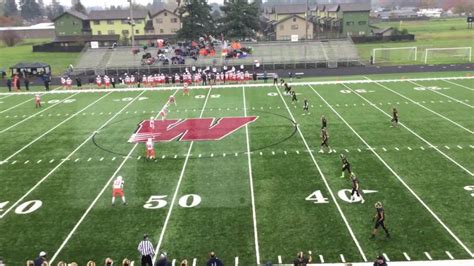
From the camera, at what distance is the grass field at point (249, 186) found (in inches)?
472

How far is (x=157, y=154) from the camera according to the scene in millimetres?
19797

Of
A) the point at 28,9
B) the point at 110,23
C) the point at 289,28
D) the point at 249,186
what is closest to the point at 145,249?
the point at 249,186

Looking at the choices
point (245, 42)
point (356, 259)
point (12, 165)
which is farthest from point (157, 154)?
point (245, 42)

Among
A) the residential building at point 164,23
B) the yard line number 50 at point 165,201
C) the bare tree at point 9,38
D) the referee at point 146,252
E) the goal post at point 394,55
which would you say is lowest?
the yard line number 50 at point 165,201

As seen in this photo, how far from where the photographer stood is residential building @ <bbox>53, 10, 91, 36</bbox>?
79188mm

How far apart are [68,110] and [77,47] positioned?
40136 mm

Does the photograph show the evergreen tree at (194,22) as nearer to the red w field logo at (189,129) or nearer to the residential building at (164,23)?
the residential building at (164,23)

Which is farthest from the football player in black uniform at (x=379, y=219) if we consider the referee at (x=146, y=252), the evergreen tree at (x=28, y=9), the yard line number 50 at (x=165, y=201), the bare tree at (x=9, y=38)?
the evergreen tree at (x=28, y=9)

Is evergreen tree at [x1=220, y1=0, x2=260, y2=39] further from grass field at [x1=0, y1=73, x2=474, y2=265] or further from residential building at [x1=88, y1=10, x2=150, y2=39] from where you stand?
grass field at [x1=0, y1=73, x2=474, y2=265]

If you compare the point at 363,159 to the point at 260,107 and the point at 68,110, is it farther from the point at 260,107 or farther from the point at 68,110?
the point at 68,110

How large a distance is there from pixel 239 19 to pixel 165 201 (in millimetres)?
52312

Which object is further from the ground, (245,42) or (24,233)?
(245,42)

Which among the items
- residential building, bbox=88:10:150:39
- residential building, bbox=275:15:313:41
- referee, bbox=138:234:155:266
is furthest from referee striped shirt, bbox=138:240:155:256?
residential building, bbox=88:10:150:39

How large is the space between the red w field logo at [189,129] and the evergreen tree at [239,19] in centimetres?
4025
